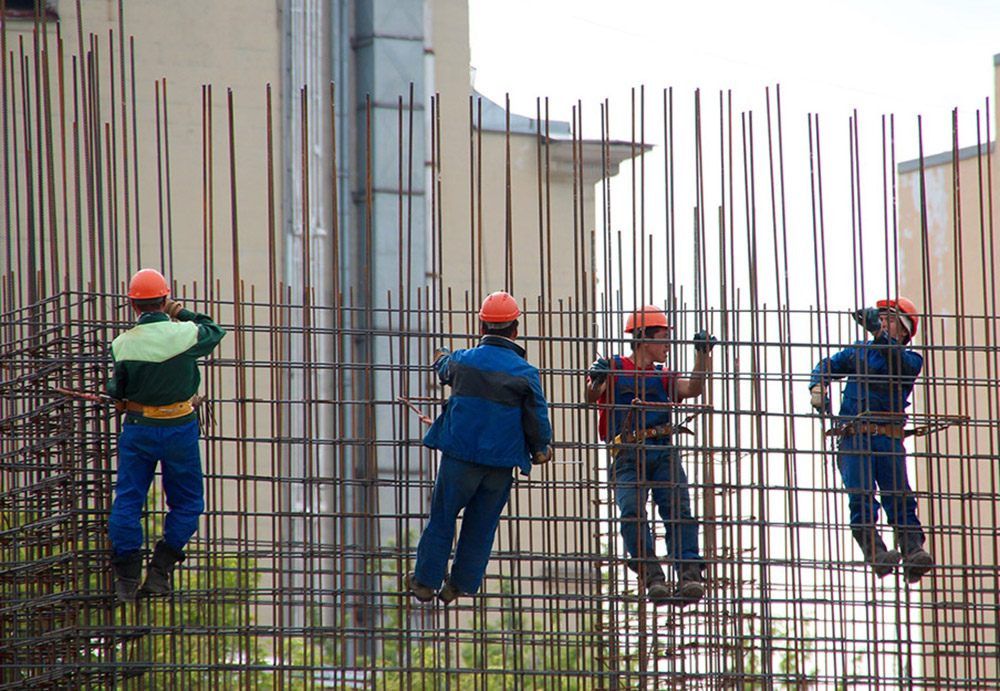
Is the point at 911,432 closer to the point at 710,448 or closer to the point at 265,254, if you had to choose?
the point at 710,448

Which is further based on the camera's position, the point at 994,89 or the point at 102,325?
the point at 994,89

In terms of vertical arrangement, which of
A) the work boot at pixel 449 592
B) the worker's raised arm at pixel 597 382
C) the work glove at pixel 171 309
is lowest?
the work boot at pixel 449 592

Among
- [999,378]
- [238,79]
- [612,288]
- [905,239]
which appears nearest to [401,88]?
[238,79]

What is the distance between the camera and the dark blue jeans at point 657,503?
1183cm

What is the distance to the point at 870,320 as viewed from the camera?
485 inches

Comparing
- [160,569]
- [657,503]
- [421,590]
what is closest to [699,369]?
[657,503]

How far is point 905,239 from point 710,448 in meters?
16.1

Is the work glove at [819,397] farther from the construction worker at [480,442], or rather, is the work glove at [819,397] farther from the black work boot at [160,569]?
the black work boot at [160,569]

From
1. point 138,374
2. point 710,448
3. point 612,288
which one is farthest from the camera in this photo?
point 612,288

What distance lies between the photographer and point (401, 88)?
27.6 meters

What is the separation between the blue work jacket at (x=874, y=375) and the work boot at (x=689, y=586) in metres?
1.73

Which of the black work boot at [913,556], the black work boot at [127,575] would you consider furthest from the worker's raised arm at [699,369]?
the black work boot at [127,575]

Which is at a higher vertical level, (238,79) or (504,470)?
(238,79)

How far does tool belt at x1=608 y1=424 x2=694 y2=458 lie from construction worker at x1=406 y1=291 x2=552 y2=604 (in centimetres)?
92
